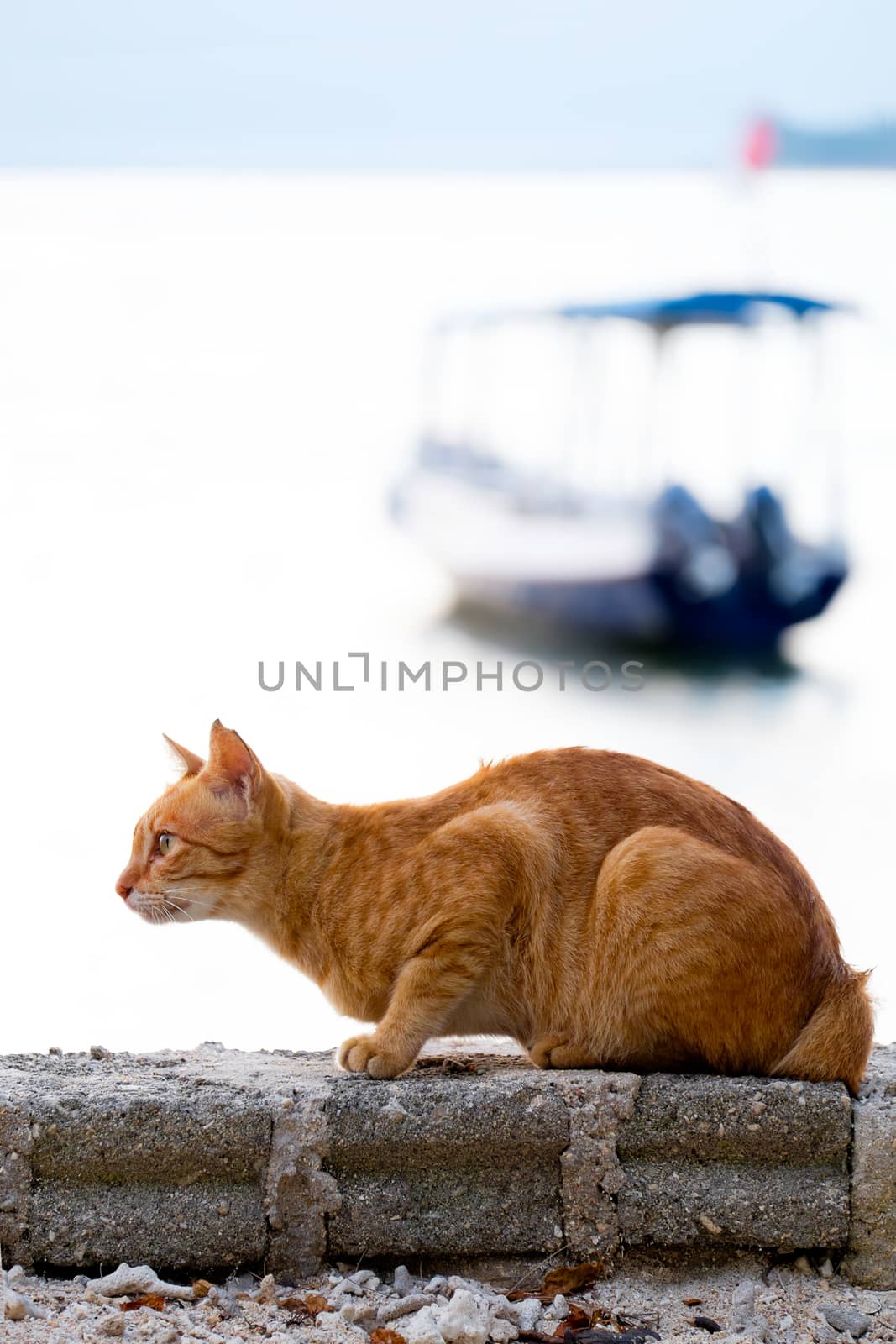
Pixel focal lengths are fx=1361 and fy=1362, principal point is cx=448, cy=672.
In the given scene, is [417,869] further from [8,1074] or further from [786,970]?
[8,1074]

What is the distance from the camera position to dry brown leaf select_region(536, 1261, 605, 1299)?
1.84 m

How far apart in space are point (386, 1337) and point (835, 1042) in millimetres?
728

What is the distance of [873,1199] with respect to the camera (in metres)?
1.87

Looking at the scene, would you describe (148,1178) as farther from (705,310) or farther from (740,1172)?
(705,310)

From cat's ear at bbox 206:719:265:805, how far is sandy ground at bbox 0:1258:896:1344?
69cm

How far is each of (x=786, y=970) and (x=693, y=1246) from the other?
405 millimetres

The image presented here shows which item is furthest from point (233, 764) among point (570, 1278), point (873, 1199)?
point (873, 1199)

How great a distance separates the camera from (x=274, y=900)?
2.11m

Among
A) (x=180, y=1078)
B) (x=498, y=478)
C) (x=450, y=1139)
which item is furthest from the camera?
(x=498, y=478)

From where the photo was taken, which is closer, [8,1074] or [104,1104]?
[104,1104]

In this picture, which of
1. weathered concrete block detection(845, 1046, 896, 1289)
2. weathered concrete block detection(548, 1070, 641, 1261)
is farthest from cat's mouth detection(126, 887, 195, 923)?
weathered concrete block detection(845, 1046, 896, 1289)

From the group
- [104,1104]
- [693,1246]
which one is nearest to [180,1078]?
[104,1104]

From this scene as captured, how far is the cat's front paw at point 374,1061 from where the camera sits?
1.93 metres

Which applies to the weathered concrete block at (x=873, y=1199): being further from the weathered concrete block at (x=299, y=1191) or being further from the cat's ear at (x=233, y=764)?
the cat's ear at (x=233, y=764)
